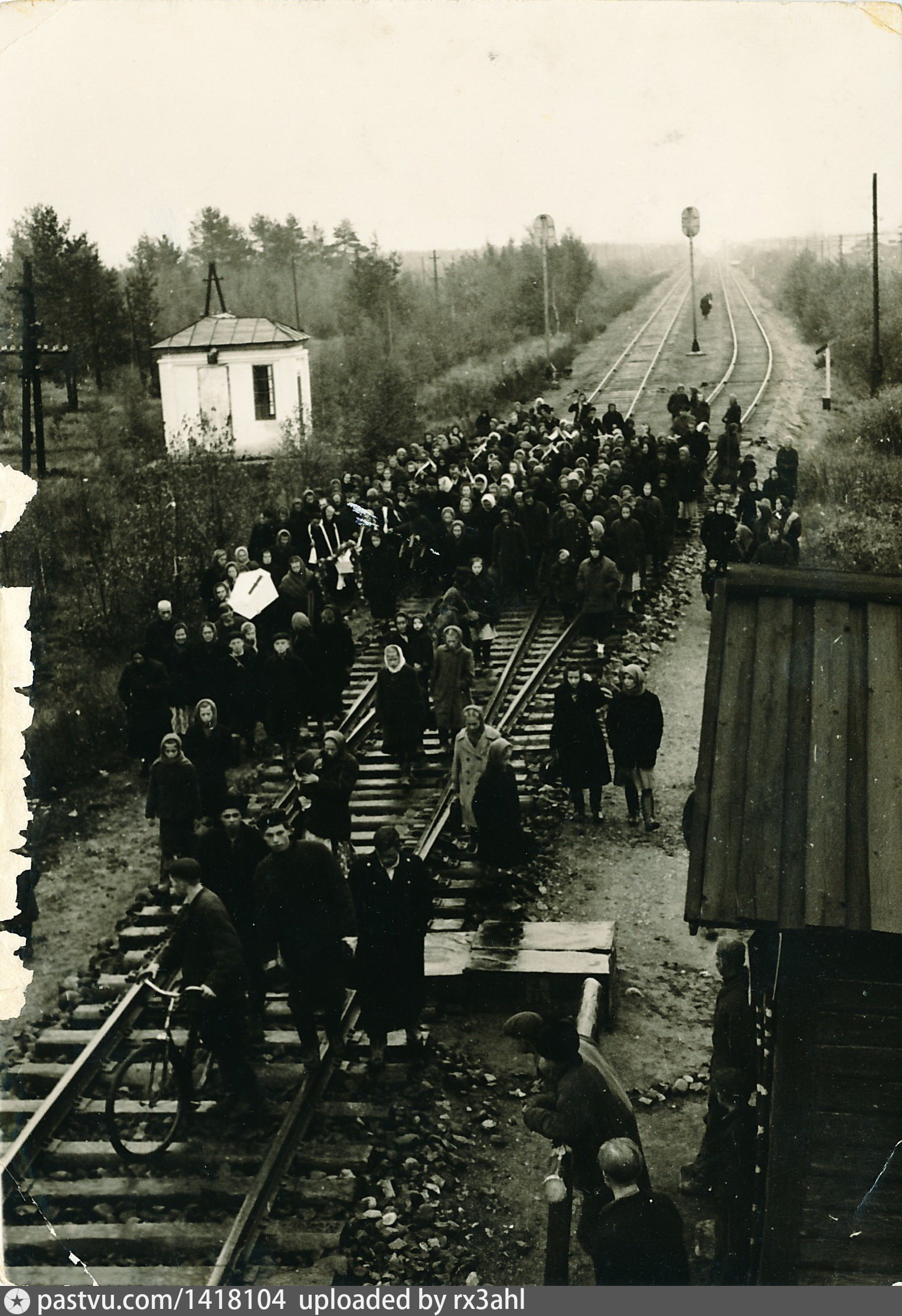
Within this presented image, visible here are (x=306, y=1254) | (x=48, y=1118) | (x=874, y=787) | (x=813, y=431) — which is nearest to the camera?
(x=874, y=787)

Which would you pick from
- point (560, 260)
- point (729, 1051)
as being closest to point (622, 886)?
point (729, 1051)

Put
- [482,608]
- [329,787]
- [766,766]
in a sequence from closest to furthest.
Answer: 1. [766,766]
2. [329,787]
3. [482,608]

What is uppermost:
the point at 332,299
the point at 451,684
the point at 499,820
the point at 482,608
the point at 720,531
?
the point at 332,299

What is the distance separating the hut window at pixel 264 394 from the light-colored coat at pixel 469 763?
14.1 meters

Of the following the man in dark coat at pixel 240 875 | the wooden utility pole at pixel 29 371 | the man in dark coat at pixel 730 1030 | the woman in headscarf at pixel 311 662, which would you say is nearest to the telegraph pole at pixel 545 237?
the wooden utility pole at pixel 29 371

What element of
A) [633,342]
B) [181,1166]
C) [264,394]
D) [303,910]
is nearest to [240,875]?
[303,910]

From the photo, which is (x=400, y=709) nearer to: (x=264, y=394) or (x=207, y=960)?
(x=207, y=960)

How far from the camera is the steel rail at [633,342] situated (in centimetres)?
3353

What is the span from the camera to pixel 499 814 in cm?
1020

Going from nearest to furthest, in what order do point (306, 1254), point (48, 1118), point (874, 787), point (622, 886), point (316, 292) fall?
point (874, 787) → point (306, 1254) → point (48, 1118) → point (622, 886) → point (316, 292)

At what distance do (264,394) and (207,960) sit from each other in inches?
703

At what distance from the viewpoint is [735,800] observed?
218 inches

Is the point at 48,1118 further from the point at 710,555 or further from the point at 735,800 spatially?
the point at 710,555

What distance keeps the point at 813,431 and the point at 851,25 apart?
1444 centimetres
